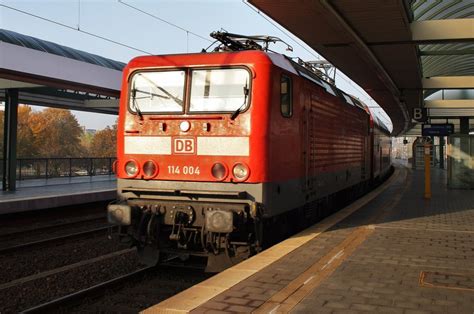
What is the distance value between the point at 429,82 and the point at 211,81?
55.2 ft

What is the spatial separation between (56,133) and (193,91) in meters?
42.0

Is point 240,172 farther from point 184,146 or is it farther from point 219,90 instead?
point 219,90

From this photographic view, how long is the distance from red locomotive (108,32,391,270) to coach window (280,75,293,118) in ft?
0.05

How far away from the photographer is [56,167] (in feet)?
69.9

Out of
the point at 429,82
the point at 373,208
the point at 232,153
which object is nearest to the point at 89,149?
the point at 429,82

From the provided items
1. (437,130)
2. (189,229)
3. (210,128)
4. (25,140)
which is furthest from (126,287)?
(25,140)

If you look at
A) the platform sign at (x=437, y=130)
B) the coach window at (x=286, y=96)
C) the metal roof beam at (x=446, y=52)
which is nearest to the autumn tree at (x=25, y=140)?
the platform sign at (x=437, y=130)

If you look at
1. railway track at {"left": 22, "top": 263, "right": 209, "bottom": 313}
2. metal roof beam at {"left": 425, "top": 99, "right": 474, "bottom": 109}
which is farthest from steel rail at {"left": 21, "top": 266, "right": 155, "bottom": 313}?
metal roof beam at {"left": 425, "top": 99, "right": 474, "bottom": 109}

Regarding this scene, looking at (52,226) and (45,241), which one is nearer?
(45,241)

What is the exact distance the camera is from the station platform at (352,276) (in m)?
4.28

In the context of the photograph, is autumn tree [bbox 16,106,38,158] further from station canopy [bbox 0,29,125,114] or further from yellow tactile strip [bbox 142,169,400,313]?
yellow tactile strip [bbox 142,169,400,313]

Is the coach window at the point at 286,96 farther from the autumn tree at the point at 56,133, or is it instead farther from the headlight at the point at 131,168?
the autumn tree at the point at 56,133

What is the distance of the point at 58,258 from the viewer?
27.9ft

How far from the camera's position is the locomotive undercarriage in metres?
6.48
